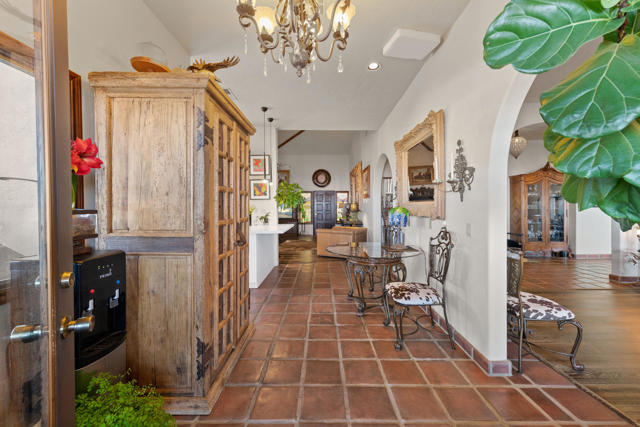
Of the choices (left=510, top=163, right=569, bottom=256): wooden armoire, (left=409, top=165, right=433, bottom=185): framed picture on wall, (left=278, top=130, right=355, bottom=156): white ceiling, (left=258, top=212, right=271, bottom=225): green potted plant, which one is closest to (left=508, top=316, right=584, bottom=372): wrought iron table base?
(left=409, top=165, right=433, bottom=185): framed picture on wall

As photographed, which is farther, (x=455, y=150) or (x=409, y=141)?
(x=409, y=141)

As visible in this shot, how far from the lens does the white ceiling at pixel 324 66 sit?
233cm

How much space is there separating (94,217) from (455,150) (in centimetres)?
273

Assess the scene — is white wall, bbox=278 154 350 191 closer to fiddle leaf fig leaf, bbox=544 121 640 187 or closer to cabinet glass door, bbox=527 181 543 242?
cabinet glass door, bbox=527 181 543 242

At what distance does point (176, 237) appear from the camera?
1586 mm

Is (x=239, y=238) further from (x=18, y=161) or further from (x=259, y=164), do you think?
(x=259, y=164)

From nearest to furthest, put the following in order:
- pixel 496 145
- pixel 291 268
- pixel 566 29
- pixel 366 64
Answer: pixel 566 29, pixel 496 145, pixel 366 64, pixel 291 268

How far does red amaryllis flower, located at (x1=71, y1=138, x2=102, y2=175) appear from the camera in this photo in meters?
1.25

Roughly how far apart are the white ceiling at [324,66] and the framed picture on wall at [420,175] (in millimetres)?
1216

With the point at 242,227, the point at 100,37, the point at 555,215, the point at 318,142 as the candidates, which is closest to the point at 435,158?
the point at 242,227

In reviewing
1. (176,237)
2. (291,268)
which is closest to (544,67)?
(176,237)

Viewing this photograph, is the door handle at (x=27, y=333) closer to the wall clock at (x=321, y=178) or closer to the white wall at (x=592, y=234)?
the white wall at (x=592, y=234)

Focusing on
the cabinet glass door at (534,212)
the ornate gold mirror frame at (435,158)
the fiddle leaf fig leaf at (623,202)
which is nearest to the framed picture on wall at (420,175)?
the ornate gold mirror frame at (435,158)

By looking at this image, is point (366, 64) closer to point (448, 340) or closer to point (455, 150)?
point (455, 150)
